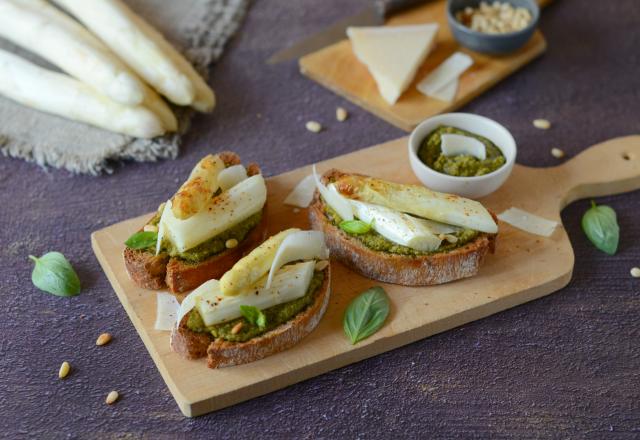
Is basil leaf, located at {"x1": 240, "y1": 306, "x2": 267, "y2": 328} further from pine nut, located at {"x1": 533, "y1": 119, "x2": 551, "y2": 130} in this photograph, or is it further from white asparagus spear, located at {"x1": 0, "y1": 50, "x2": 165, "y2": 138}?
pine nut, located at {"x1": 533, "y1": 119, "x2": 551, "y2": 130}

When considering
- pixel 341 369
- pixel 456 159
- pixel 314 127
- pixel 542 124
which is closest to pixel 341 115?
pixel 314 127

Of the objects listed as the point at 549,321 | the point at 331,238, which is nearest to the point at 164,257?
the point at 331,238

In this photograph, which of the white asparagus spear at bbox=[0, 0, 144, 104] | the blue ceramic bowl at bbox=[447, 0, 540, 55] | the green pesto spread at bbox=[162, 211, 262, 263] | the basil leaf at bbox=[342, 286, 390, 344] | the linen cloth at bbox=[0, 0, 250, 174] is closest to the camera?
the basil leaf at bbox=[342, 286, 390, 344]

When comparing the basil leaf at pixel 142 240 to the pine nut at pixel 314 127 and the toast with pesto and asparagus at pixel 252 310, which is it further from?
the pine nut at pixel 314 127

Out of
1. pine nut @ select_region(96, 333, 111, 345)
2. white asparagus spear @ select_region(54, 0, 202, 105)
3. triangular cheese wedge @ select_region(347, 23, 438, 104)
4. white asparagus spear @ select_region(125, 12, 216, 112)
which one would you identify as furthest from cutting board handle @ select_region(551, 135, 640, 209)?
pine nut @ select_region(96, 333, 111, 345)

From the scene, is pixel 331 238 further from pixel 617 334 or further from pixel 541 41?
pixel 541 41

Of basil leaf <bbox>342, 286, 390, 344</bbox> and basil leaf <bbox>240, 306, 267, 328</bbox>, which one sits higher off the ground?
basil leaf <bbox>240, 306, 267, 328</bbox>

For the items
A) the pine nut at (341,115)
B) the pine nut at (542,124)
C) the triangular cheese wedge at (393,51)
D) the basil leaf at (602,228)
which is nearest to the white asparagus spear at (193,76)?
the pine nut at (341,115)

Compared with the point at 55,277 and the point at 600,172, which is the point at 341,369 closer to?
the point at 55,277
